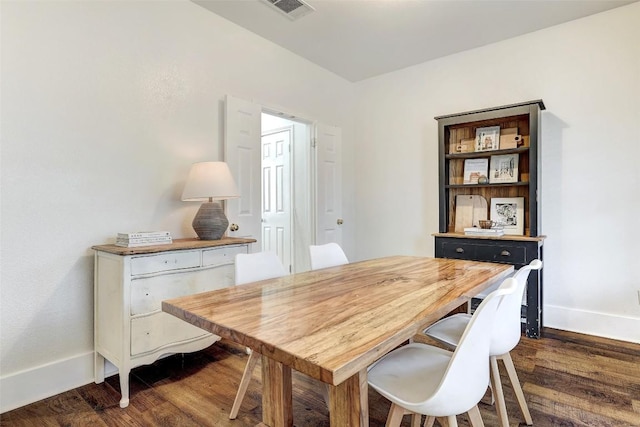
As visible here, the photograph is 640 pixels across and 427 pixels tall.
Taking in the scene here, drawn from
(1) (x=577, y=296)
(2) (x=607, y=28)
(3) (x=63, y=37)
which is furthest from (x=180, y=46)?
(1) (x=577, y=296)

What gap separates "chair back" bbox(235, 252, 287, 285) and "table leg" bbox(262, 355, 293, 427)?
2.03 feet

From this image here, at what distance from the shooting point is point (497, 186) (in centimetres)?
324

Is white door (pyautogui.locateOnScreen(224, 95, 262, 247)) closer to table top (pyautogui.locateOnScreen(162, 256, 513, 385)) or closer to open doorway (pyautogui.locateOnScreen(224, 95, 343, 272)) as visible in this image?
open doorway (pyautogui.locateOnScreen(224, 95, 343, 272))

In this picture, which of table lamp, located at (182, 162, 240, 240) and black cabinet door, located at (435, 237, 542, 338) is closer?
table lamp, located at (182, 162, 240, 240)

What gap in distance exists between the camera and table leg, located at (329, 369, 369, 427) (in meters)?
0.95

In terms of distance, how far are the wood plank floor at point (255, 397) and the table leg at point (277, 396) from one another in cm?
60

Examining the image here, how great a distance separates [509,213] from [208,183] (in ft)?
8.78

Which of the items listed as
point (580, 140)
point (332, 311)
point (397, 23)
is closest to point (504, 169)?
point (580, 140)

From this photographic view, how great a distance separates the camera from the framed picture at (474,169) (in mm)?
3344

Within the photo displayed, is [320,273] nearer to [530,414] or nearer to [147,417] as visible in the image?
[147,417]

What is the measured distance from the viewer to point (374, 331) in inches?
38.7

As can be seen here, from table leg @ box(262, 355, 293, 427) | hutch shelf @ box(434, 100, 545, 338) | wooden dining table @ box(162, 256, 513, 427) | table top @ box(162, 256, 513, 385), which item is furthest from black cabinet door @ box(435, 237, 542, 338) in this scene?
table leg @ box(262, 355, 293, 427)

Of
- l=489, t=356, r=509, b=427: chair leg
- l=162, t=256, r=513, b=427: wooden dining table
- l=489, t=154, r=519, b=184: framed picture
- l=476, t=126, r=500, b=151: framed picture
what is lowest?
l=489, t=356, r=509, b=427: chair leg

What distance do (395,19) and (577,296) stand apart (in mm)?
2849
